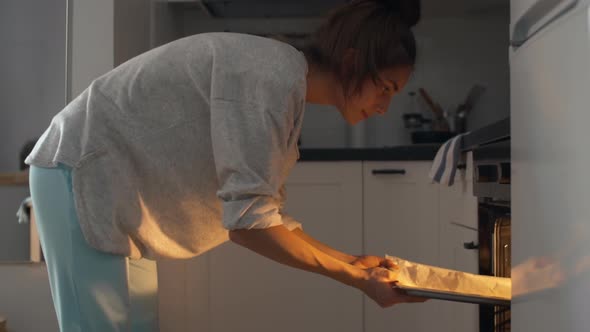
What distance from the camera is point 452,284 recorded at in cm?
129

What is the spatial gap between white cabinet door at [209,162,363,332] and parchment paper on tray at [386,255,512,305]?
1239 millimetres

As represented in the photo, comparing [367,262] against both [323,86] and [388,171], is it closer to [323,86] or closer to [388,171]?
[323,86]

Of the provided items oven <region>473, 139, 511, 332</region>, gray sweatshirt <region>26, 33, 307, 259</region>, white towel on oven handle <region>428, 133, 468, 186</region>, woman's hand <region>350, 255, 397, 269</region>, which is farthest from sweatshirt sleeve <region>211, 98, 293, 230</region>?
white towel on oven handle <region>428, 133, 468, 186</region>

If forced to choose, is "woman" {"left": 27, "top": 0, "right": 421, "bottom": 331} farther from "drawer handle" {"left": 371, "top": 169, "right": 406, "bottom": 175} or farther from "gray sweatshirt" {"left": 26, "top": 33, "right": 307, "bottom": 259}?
"drawer handle" {"left": 371, "top": 169, "right": 406, "bottom": 175}

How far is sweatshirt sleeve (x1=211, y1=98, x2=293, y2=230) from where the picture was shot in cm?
112

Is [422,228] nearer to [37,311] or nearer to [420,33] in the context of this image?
[420,33]

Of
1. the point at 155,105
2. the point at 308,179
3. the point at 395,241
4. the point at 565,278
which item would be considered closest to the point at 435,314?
the point at 395,241

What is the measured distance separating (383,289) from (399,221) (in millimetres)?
1391

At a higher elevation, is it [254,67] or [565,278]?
[254,67]

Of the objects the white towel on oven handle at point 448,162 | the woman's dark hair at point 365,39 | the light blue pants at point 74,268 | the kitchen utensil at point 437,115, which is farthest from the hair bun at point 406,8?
the kitchen utensil at point 437,115

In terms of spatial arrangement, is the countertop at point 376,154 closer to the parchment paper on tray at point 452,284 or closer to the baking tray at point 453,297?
the parchment paper on tray at point 452,284

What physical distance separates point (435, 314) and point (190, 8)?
1.66m

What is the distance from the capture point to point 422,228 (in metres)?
2.60

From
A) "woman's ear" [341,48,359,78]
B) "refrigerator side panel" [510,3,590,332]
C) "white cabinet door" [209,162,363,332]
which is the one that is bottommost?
"white cabinet door" [209,162,363,332]
